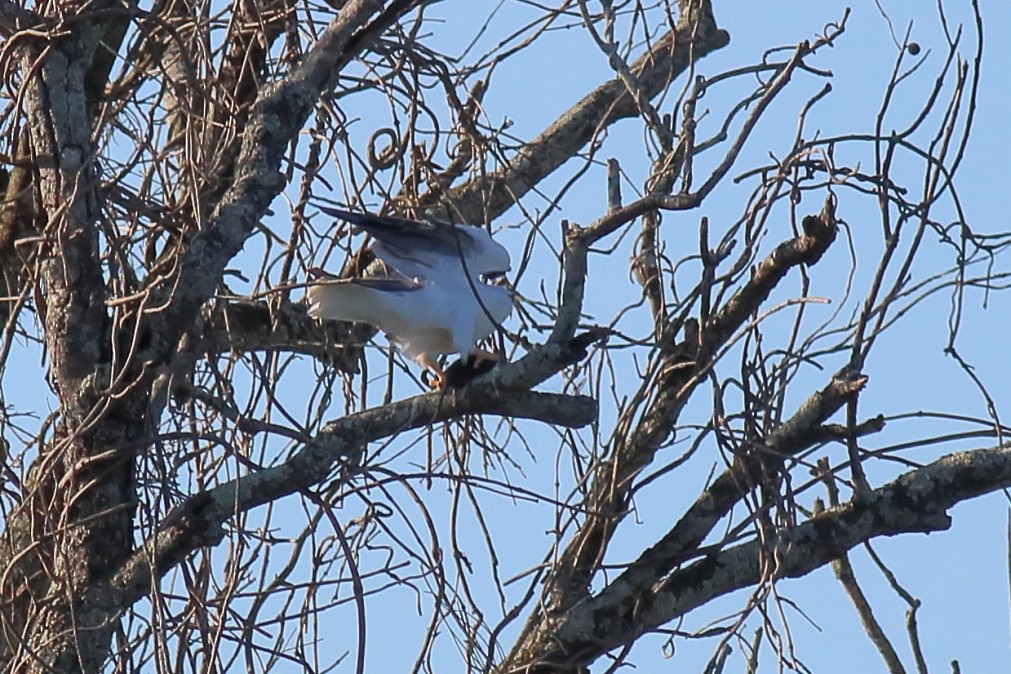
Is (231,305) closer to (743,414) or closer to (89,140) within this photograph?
(89,140)

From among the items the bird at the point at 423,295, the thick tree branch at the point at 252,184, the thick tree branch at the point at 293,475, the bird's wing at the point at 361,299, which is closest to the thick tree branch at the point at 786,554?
the thick tree branch at the point at 293,475

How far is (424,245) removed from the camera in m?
3.67

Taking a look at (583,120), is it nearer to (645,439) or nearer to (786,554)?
(645,439)

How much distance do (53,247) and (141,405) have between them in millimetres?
348

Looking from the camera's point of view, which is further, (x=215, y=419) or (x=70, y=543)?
(x=215, y=419)

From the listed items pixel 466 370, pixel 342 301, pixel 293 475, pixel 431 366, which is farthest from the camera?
pixel 431 366

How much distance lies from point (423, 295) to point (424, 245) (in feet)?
0.38

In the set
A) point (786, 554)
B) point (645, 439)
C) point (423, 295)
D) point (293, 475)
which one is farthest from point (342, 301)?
point (786, 554)

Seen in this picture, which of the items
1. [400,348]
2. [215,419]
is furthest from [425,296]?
[215,419]

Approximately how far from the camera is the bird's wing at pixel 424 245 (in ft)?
11.8

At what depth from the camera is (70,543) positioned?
10.7ft

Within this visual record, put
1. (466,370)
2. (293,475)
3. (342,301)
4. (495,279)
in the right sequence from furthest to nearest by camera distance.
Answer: (495,279) → (342,301) → (466,370) → (293,475)

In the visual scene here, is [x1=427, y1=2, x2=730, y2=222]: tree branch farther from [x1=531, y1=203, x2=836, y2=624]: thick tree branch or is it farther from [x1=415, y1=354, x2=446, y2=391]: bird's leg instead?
[x1=531, y1=203, x2=836, y2=624]: thick tree branch

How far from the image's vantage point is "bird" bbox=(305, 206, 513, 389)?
11.5ft
